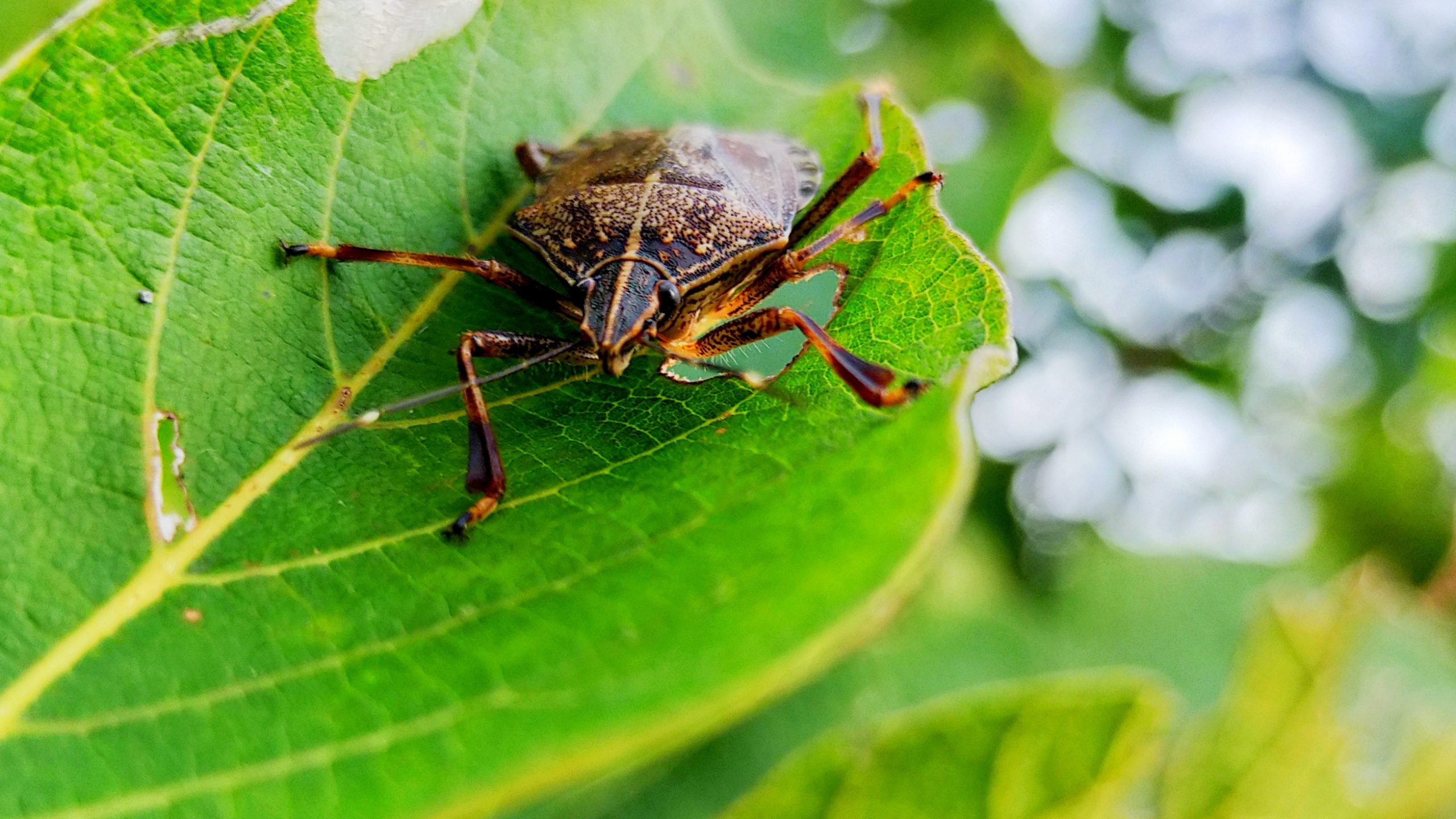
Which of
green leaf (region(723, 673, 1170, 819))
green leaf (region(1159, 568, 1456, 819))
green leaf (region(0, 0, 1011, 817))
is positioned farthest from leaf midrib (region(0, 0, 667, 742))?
green leaf (region(1159, 568, 1456, 819))

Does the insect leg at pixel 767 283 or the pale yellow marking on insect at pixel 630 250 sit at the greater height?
the pale yellow marking on insect at pixel 630 250

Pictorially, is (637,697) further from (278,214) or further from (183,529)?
(278,214)

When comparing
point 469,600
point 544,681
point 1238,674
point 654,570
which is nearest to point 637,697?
point 544,681

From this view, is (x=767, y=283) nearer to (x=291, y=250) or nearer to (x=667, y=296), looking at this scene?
(x=667, y=296)

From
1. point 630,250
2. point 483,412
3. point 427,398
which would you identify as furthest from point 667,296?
point 427,398

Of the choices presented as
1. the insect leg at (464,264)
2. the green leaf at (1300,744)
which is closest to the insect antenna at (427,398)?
the insect leg at (464,264)

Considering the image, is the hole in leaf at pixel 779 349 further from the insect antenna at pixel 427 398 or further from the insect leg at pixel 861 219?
the insect antenna at pixel 427 398

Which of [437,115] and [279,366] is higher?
[437,115]
